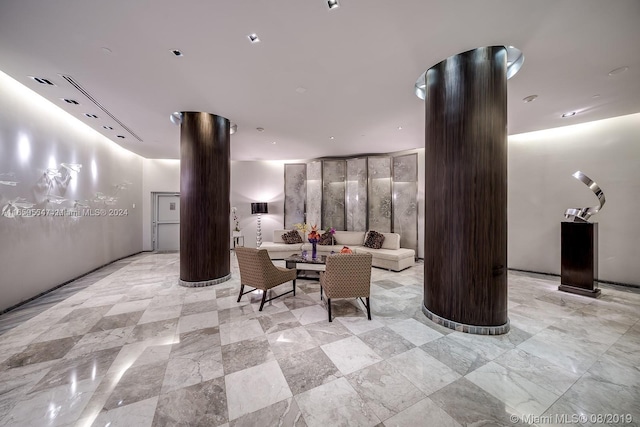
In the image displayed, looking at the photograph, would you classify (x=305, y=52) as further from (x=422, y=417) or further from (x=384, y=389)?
(x=422, y=417)

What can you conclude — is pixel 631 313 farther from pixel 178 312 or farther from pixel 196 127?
pixel 196 127

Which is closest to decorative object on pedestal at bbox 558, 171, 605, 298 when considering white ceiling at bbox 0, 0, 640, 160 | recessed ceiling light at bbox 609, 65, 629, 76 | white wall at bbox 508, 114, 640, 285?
white wall at bbox 508, 114, 640, 285

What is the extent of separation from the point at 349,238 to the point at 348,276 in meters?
4.10

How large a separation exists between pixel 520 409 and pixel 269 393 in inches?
76.0

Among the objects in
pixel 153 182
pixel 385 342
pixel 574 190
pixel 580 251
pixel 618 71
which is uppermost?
pixel 618 71

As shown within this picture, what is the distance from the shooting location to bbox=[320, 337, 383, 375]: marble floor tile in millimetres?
2141

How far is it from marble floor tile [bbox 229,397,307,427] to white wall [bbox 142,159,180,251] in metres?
8.36

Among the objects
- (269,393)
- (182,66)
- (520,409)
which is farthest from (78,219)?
(520,409)

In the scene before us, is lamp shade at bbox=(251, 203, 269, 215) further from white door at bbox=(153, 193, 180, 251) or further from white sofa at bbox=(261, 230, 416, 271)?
white door at bbox=(153, 193, 180, 251)

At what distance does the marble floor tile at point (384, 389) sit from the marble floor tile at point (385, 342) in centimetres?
23

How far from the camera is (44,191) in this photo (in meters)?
3.95

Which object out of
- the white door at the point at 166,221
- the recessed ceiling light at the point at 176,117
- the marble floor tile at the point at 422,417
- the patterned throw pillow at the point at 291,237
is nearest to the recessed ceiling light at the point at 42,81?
the recessed ceiling light at the point at 176,117

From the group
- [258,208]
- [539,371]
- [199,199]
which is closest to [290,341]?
[539,371]

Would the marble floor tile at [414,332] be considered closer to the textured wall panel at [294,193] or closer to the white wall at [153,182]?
the textured wall panel at [294,193]
